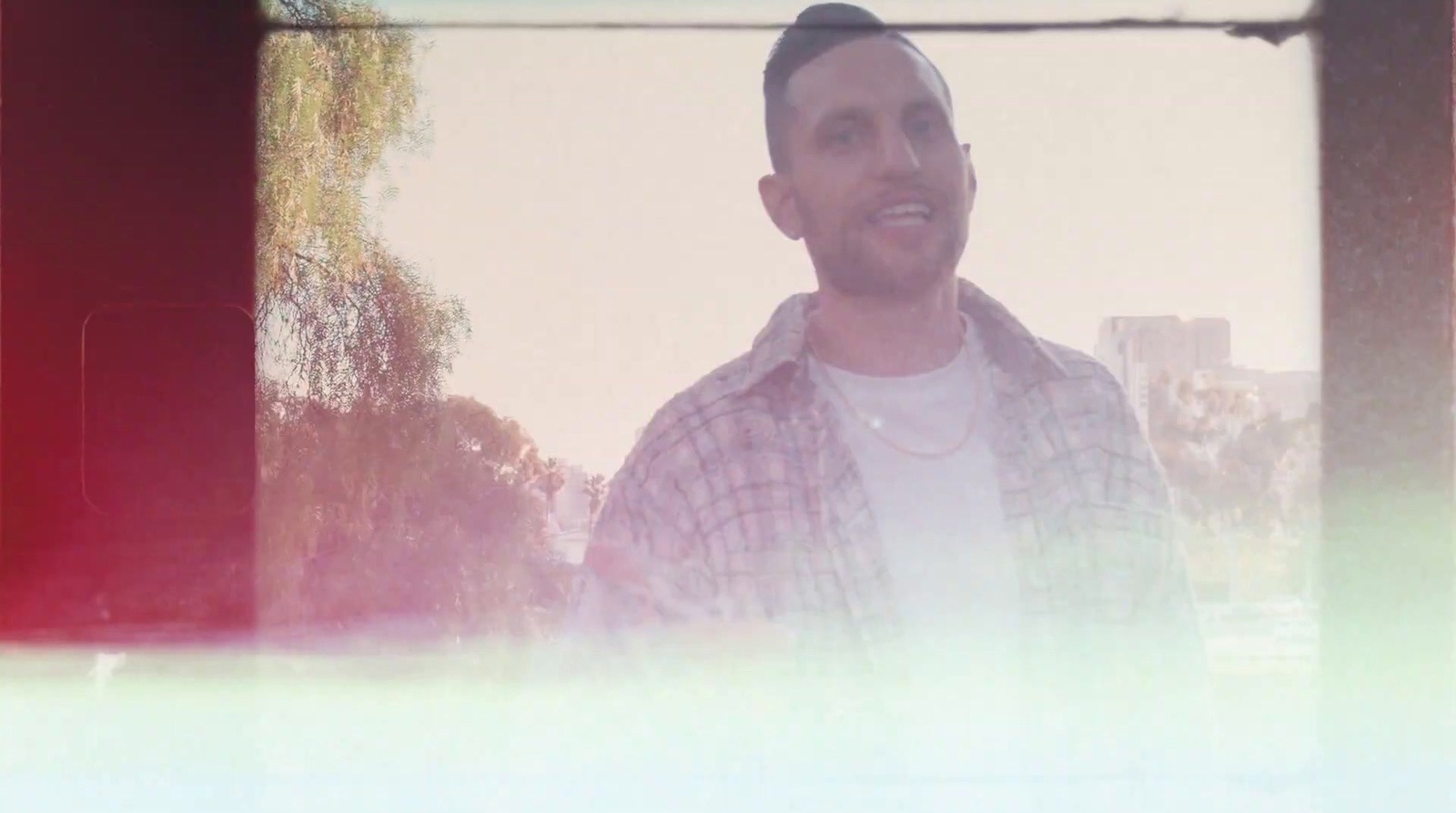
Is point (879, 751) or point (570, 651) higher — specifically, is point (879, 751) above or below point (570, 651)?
below

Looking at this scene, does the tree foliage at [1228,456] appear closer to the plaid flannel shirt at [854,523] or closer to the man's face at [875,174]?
the plaid flannel shirt at [854,523]

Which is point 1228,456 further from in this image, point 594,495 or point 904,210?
point 594,495

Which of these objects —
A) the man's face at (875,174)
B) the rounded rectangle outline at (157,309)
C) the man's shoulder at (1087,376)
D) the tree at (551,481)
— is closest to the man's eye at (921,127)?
the man's face at (875,174)

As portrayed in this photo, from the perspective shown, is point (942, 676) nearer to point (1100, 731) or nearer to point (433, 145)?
point (1100, 731)

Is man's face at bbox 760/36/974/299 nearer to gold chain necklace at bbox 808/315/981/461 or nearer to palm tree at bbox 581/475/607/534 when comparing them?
gold chain necklace at bbox 808/315/981/461

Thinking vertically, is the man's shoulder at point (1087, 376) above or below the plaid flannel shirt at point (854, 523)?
above

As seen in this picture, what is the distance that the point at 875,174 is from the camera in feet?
7.99

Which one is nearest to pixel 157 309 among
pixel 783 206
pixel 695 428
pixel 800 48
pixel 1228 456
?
pixel 695 428

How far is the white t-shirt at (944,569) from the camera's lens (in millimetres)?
→ 2432

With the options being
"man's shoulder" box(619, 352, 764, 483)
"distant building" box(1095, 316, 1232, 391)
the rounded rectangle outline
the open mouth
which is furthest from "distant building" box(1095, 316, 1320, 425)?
the rounded rectangle outline

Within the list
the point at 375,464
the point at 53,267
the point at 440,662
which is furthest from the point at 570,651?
the point at 53,267

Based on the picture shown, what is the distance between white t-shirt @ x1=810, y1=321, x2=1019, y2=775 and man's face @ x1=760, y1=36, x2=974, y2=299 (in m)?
0.22

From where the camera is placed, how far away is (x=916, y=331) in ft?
8.16

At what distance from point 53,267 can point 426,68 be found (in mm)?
877
